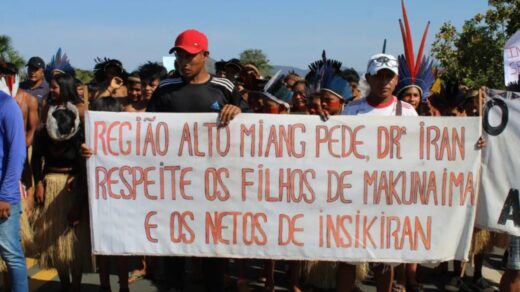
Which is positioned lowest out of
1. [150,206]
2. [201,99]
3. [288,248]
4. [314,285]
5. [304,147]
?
[314,285]

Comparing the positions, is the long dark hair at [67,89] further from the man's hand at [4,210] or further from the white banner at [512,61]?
the white banner at [512,61]

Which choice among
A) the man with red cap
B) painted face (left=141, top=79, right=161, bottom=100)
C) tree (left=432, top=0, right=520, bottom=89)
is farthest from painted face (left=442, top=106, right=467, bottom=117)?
tree (left=432, top=0, right=520, bottom=89)

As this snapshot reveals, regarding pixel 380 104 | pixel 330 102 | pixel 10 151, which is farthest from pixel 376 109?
pixel 10 151

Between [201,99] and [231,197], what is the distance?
2.25 ft

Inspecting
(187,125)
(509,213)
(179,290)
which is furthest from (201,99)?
(509,213)

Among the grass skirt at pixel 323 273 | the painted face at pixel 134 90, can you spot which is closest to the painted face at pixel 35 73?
the painted face at pixel 134 90

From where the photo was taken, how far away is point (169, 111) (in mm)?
4309

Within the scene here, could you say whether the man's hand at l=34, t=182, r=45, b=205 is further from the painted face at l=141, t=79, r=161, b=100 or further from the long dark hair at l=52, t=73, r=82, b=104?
the painted face at l=141, t=79, r=161, b=100

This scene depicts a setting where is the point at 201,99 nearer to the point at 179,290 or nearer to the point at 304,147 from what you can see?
the point at 304,147

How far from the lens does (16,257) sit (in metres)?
4.08

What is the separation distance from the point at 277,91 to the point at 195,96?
1428 mm

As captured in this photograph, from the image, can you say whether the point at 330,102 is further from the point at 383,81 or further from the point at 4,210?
the point at 4,210

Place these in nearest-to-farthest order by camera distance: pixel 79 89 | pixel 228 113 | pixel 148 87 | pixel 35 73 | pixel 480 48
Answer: pixel 228 113 < pixel 79 89 < pixel 148 87 < pixel 35 73 < pixel 480 48

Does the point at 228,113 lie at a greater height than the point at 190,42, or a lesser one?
lesser
